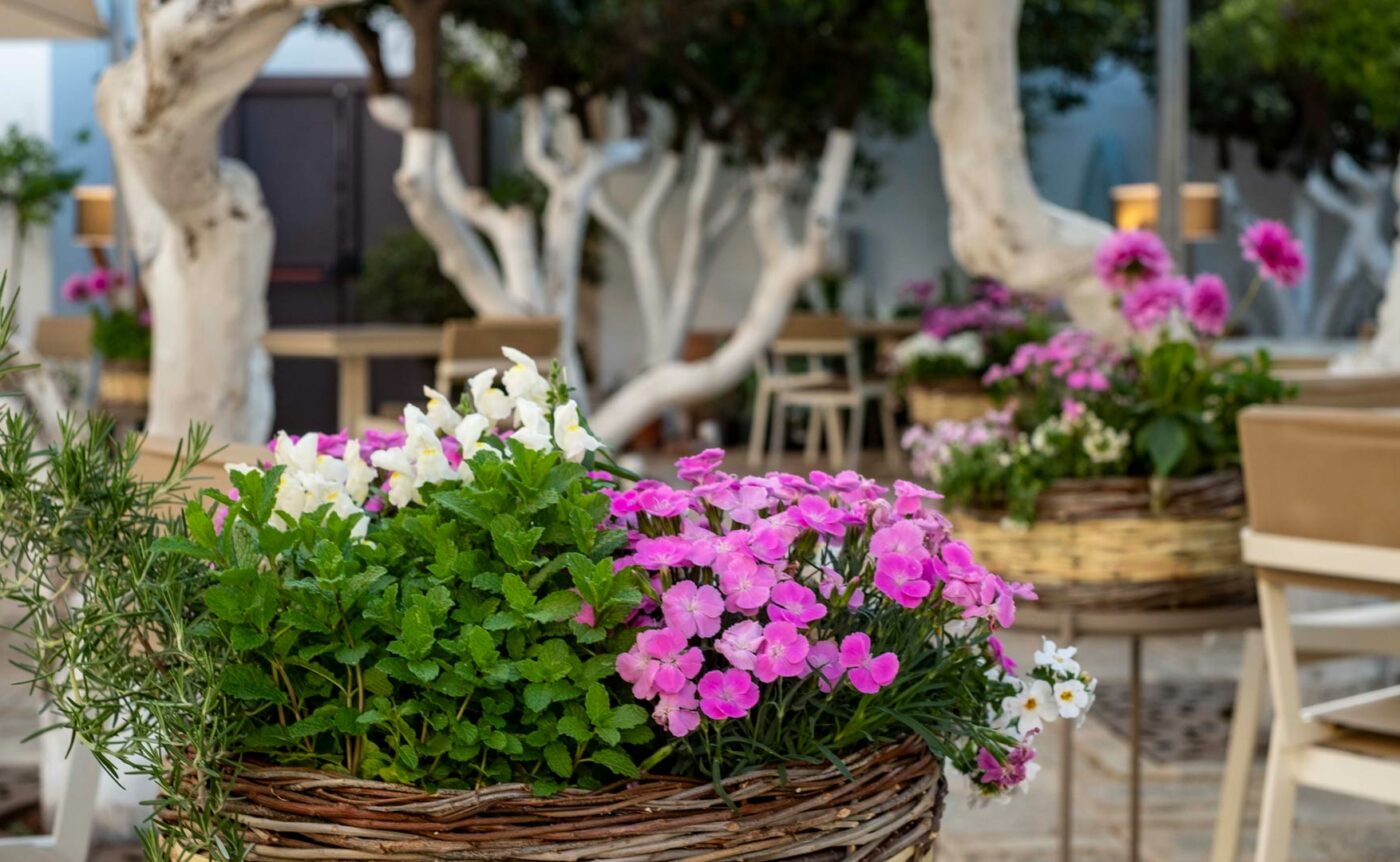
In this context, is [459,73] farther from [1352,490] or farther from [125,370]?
[1352,490]

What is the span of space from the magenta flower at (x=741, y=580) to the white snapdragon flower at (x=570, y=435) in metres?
0.12

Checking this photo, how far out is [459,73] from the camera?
1030 cm

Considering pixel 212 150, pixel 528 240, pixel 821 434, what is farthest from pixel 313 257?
pixel 212 150

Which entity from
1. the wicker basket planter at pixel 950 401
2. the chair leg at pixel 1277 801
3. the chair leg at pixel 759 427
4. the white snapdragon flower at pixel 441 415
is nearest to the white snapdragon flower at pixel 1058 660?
the white snapdragon flower at pixel 441 415

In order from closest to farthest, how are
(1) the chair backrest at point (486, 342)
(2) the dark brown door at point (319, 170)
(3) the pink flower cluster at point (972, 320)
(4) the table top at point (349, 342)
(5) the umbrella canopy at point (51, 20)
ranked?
(5) the umbrella canopy at point (51, 20) → (1) the chair backrest at point (486, 342) → (4) the table top at point (349, 342) → (3) the pink flower cluster at point (972, 320) → (2) the dark brown door at point (319, 170)

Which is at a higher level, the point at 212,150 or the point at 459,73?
the point at 459,73

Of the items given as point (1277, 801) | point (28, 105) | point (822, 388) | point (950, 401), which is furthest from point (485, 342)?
point (28, 105)

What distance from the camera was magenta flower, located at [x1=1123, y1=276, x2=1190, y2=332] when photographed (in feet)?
8.28

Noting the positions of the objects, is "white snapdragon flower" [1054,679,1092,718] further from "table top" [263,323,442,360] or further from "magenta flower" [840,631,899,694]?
"table top" [263,323,442,360]

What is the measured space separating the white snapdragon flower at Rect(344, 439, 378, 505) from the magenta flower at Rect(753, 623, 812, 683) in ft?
0.89

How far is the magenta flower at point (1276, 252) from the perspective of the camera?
2.55 meters

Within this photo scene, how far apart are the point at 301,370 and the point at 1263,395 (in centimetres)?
1058

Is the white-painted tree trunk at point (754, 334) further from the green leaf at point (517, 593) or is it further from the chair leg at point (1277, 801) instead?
the green leaf at point (517, 593)

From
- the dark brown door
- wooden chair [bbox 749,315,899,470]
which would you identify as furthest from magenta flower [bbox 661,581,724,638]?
the dark brown door
